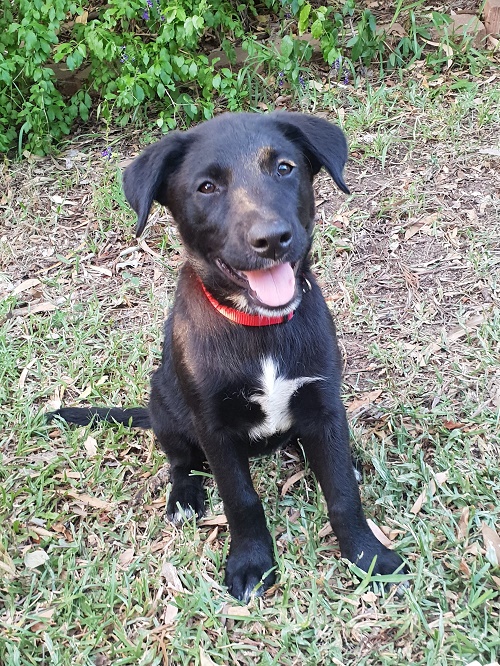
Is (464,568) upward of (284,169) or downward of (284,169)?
downward

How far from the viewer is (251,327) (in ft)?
8.75

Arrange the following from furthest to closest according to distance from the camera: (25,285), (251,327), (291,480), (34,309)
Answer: (25,285) → (34,309) → (291,480) → (251,327)

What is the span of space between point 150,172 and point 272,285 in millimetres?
605

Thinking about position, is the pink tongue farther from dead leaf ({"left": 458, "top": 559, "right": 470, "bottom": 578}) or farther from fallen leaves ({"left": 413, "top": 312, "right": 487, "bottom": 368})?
fallen leaves ({"left": 413, "top": 312, "right": 487, "bottom": 368})

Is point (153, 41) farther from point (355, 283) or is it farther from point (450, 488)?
point (450, 488)

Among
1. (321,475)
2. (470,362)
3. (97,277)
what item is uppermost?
(321,475)

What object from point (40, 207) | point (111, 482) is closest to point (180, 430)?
point (111, 482)

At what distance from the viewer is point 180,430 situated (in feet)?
10.0

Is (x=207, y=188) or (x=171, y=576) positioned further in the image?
(x=171, y=576)

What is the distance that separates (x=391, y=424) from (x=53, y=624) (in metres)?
1.65

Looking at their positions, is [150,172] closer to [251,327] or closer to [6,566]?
[251,327]

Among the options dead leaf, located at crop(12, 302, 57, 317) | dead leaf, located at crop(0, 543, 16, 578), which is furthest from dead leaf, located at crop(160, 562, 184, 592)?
dead leaf, located at crop(12, 302, 57, 317)

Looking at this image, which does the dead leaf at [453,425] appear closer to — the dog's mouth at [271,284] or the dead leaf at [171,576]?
the dog's mouth at [271,284]

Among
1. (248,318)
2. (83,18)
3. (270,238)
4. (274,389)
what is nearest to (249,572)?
(274,389)
